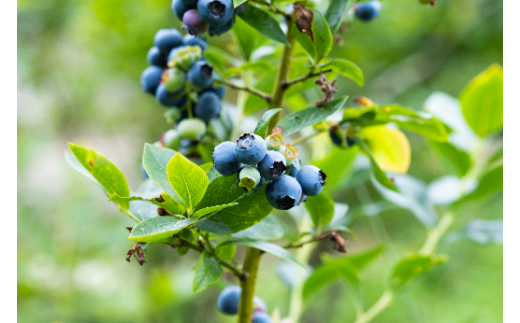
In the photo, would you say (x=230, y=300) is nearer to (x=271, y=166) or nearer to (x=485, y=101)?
(x=271, y=166)

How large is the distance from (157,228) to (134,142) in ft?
7.40

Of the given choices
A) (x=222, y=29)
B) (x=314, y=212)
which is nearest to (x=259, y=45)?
(x=222, y=29)

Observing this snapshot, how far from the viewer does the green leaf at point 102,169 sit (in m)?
0.47

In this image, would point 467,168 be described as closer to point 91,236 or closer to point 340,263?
point 340,263

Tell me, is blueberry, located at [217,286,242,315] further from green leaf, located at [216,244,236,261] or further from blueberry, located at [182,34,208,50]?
blueberry, located at [182,34,208,50]

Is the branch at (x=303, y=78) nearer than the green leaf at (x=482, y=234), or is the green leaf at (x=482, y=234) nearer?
the branch at (x=303, y=78)

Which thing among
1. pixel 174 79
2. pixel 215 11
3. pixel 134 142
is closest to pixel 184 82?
pixel 174 79

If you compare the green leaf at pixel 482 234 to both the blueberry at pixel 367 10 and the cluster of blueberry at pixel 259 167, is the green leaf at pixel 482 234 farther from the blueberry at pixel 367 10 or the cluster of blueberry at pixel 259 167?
the cluster of blueberry at pixel 259 167

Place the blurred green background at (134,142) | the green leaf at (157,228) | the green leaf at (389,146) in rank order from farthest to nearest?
the blurred green background at (134,142) < the green leaf at (389,146) < the green leaf at (157,228)

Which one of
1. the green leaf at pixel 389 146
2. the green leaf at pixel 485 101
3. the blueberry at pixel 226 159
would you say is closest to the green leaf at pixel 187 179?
the blueberry at pixel 226 159

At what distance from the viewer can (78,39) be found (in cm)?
204

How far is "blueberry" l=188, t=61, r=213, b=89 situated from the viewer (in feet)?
1.81

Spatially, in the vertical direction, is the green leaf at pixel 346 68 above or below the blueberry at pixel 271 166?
above

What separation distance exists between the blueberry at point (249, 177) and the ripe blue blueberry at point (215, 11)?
184mm
